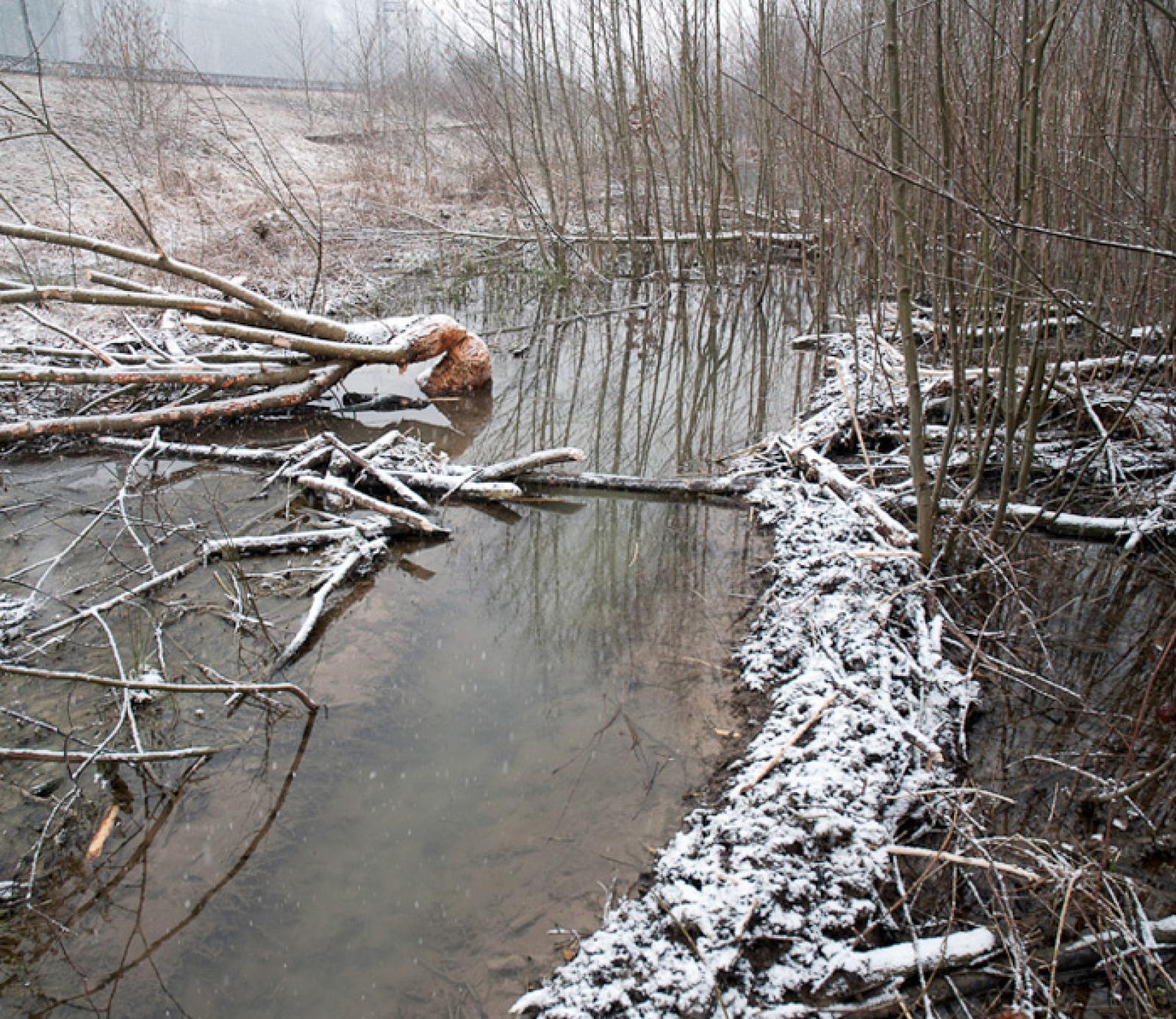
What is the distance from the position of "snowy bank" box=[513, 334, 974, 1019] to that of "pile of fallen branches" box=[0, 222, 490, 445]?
5562mm

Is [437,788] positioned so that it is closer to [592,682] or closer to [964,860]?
[592,682]

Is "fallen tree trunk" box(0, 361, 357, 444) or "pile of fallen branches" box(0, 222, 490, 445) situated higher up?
"pile of fallen branches" box(0, 222, 490, 445)

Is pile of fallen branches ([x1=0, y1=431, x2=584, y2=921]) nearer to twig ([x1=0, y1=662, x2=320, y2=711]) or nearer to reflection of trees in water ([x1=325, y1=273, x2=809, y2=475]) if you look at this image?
twig ([x1=0, y1=662, x2=320, y2=711])

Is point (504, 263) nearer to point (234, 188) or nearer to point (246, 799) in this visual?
point (234, 188)

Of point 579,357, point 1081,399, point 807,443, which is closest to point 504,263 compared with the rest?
point 579,357

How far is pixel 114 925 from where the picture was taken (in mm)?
2854

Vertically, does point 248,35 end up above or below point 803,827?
above

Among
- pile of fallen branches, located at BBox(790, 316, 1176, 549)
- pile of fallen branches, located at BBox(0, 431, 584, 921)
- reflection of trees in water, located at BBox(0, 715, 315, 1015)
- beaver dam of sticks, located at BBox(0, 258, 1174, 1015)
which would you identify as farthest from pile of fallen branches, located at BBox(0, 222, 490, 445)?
reflection of trees in water, located at BBox(0, 715, 315, 1015)

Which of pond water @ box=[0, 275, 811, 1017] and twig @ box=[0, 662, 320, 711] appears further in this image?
twig @ box=[0, 662, 320, 711]

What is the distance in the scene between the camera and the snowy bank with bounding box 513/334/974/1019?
2.45 meters

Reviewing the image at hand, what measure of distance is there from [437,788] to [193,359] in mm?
6307

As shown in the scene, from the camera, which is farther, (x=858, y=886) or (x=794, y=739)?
(x=794, y=739)

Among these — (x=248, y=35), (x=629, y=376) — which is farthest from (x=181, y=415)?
(x=248, y=35)

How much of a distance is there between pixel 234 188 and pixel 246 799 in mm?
20476
